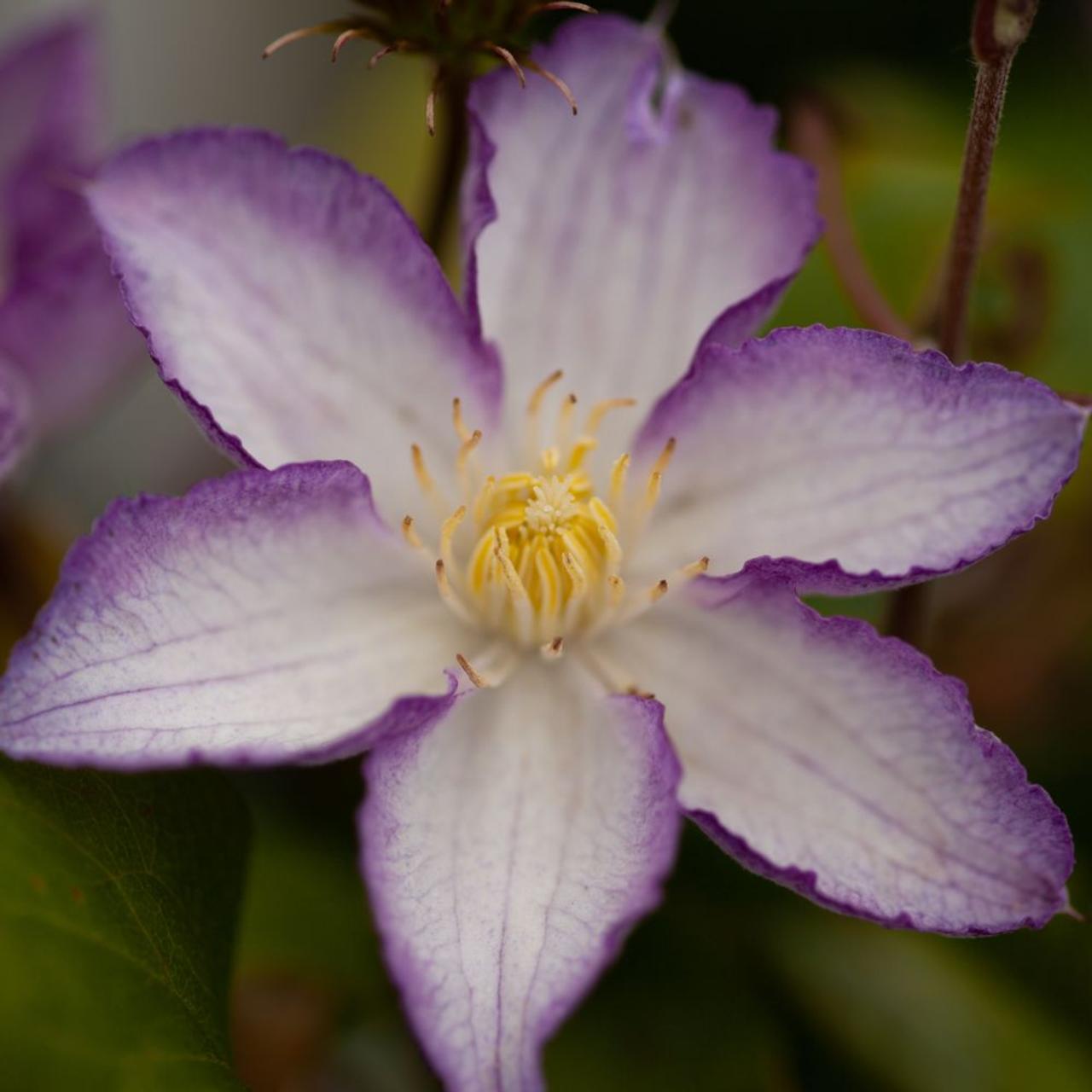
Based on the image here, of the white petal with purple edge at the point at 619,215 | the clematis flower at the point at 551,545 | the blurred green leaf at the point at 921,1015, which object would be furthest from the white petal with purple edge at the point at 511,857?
the blurred green leaf at the point at 921,1015

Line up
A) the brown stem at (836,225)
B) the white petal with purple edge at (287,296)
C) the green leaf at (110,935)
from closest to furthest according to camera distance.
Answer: the green leaf at (110,935), the white petal with purple edge at (287,296), the brown stem at (836,225)

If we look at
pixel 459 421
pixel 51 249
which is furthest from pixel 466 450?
pixel 51 249

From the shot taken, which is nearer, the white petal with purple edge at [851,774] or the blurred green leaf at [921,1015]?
the white petal with purple edge at [851,774]

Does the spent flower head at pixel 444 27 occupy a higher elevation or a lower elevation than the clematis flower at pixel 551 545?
higher

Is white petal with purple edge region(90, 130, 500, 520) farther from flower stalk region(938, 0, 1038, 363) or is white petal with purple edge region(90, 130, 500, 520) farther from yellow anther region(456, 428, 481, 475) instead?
flower stalk region(938, 0, 1038, 363)

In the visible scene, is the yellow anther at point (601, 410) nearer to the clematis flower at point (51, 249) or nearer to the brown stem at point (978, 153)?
the brown stem at point (978, 153)
